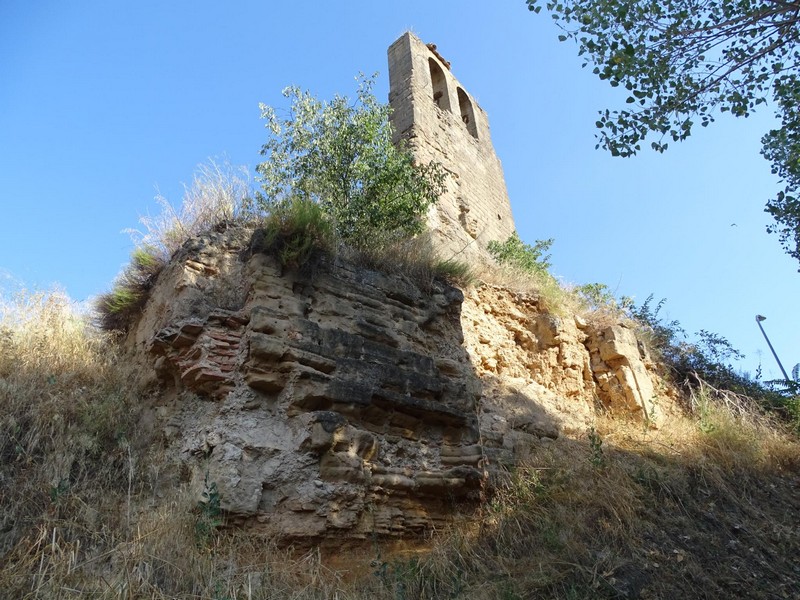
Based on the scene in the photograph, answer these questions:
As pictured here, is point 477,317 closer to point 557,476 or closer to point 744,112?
point 557,476

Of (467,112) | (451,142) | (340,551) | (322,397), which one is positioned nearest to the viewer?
(340,551)

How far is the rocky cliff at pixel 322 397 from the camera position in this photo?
421 centimetres

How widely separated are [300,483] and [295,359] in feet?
3.01

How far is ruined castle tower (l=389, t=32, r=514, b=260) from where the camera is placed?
10914mm

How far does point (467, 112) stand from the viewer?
14680 mm

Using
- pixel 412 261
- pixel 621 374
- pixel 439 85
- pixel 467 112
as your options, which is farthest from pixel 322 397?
pixel 467 112

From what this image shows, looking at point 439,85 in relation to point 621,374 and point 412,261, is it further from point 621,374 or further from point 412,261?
point 412,261

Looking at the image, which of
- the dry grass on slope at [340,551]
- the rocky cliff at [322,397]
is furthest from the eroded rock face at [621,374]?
the dry grass on slope at [340,551]

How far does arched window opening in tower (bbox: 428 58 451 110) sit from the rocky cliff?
8.48 m

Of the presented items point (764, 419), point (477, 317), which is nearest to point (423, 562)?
point (477, 317)

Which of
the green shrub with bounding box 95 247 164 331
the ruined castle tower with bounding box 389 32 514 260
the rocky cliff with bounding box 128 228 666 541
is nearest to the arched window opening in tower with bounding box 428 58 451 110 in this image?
the ruined castle tower with bounding box 389 32 514 260

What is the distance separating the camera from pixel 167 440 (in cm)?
461

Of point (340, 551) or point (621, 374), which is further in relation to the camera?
point (621, 374)

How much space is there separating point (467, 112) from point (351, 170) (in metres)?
7.58
